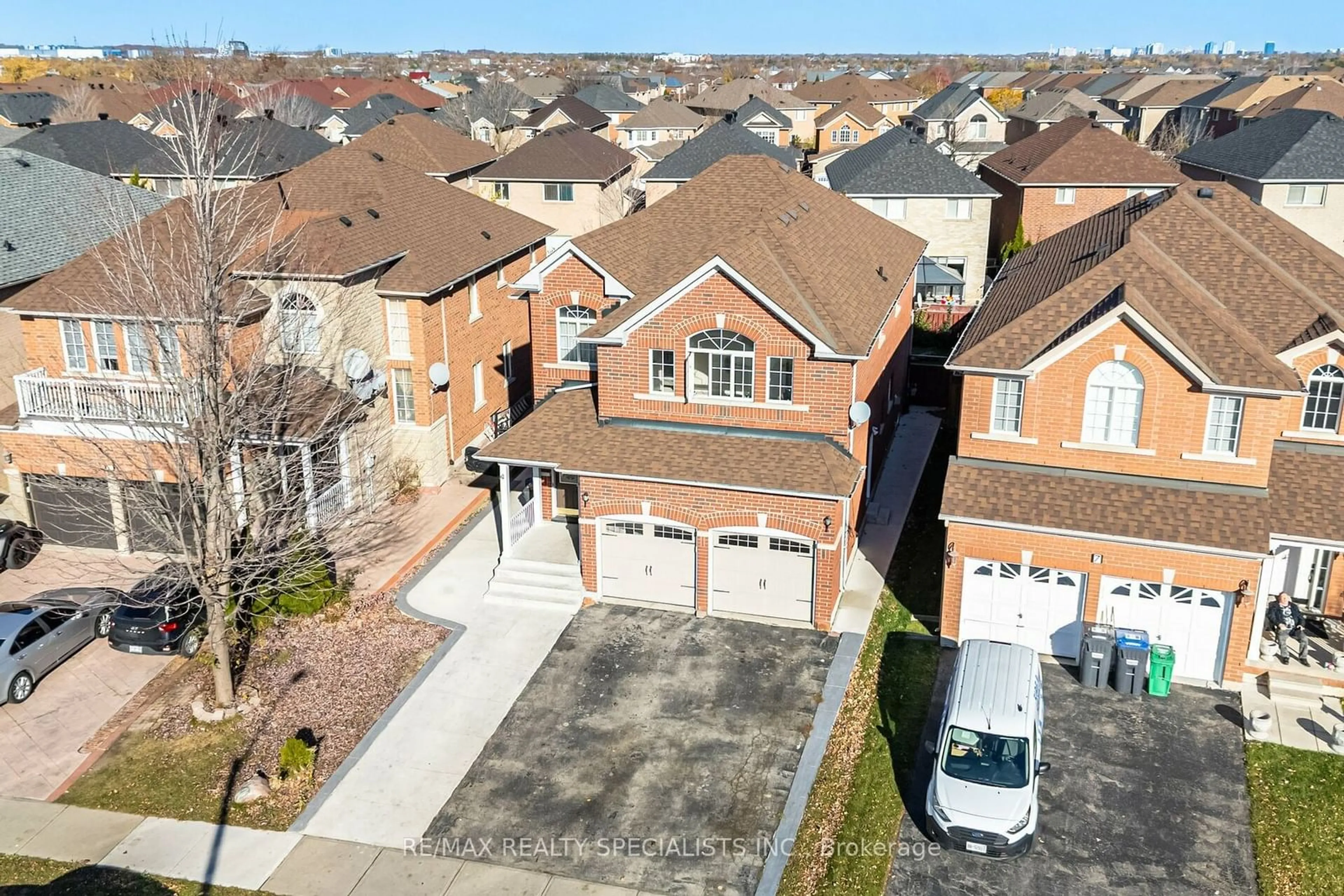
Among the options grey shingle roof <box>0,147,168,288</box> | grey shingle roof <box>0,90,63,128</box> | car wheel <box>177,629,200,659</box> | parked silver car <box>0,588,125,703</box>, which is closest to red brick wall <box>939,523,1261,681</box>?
car wheel <box>177,629,200,659</box>

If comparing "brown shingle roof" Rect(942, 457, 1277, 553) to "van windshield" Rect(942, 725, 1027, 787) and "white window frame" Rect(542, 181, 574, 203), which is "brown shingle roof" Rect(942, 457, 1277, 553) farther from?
"white window frame" Rect(542, 181, 574, 203)

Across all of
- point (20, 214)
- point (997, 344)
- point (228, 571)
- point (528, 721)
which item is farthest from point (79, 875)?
point (20, 214)

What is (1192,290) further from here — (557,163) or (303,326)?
(557,163)

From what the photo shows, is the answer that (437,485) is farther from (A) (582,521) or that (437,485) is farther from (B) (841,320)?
(B) (841,320)

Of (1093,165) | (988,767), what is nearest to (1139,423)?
(988,767)

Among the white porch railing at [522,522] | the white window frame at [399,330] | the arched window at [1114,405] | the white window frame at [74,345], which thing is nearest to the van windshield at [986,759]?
the arched window at [1114,405]

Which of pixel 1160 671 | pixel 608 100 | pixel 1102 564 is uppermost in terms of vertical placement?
pixel 608 100
